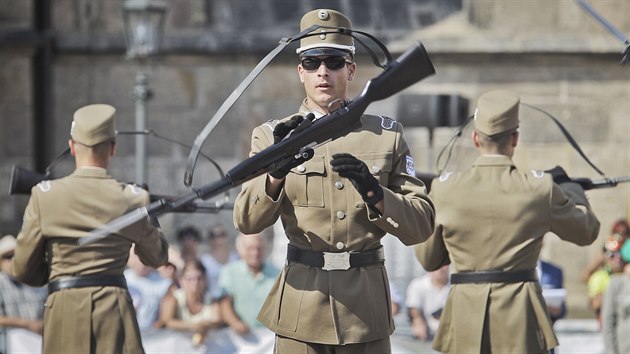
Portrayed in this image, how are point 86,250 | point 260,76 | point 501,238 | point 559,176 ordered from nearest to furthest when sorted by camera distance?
1. point 501,238
2. point 86,250
3. point 559,176
4. point 260,76

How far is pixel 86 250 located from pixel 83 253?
25 mm

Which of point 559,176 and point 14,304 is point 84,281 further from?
point 14,304

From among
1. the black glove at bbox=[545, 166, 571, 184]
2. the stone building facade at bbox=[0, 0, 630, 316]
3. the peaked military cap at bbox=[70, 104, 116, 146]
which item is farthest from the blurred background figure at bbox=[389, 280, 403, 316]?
the stone building facade at bbox=[0, 0, 630, 316]

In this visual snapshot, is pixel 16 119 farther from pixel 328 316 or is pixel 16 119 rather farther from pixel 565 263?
pixel 328 316

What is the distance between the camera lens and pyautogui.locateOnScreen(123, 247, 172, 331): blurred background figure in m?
A: 11.1

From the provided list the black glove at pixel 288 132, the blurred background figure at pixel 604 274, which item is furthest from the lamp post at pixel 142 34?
the black glove at pixel 288 132

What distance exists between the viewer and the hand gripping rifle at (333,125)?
18.5 ft

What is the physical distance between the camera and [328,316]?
242 inches

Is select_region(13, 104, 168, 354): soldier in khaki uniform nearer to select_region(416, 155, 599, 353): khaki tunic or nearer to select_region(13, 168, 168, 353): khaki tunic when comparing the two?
select_region(13, 168, 168, 353): khaki tunic

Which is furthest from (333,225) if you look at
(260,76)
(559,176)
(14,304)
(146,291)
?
(260,76)

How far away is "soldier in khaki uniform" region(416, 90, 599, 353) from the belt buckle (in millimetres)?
1331

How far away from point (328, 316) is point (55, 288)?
6.56 feet

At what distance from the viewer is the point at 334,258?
20.3ft

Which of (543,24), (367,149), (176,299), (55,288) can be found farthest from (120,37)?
(367,149)
